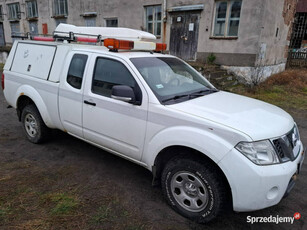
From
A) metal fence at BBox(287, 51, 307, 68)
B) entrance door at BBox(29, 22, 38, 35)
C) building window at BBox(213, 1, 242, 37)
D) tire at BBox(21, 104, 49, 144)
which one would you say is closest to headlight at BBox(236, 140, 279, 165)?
tire at BBox(21, 104, 49, 144)

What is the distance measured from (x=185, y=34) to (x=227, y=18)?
2.23 meters

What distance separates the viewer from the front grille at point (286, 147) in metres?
2.36

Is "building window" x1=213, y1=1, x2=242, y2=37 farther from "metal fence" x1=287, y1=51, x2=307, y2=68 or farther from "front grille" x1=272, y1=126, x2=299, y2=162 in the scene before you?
"front grille" x1=272, y1=126, x2=299, y2=162

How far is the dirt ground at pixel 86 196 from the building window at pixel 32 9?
18.3 meters

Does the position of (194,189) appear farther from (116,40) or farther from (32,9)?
(32,9)

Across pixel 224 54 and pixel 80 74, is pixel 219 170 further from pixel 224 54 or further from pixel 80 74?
pixel 224 54

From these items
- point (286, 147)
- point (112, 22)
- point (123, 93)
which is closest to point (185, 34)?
point (112, 22)

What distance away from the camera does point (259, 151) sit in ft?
7.41

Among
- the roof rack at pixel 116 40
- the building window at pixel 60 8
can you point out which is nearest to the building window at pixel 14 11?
the building window at pixel 60 8

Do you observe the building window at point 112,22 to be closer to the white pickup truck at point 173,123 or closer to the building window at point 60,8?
the building window at point 60,8

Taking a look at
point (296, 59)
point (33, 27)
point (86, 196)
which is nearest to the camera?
point (86, 196)

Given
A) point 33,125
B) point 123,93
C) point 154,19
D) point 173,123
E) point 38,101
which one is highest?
point 154,19

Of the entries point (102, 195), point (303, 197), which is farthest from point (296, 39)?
point (102, 195)

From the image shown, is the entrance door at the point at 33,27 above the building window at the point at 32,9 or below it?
below
